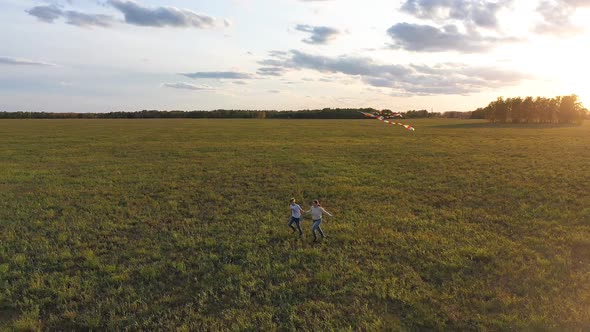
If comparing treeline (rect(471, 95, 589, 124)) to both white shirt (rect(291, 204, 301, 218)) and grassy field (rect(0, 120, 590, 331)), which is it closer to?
grassy field (rect(0, 120, 590, 331))

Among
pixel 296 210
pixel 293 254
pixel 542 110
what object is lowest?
pixel 293 254

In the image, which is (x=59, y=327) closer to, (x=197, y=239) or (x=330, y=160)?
(x=197, y=239)

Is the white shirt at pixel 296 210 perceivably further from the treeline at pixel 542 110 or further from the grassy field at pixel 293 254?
the treeline at pixel 542 110

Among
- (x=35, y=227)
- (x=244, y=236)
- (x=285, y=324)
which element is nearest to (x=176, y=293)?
(x=285, y=324)

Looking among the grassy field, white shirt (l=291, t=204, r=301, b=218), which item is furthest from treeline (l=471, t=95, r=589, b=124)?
white shirt (l=291, t=204, r=301, b=218)

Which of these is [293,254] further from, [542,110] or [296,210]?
[542,110]

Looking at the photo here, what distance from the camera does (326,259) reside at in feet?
32.1

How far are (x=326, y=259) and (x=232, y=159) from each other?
21.1 meters

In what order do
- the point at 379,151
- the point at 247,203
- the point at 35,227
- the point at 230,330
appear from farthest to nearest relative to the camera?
the point at 379,151 < the point at 247,203 < the point at 35,227 < the point at 230,330

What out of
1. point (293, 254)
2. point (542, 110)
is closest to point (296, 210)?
point (293, 254)

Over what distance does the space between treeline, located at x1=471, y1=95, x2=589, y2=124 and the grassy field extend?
103m

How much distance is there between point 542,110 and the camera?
107m

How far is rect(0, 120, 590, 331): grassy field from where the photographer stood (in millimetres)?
7277

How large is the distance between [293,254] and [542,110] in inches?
4822
